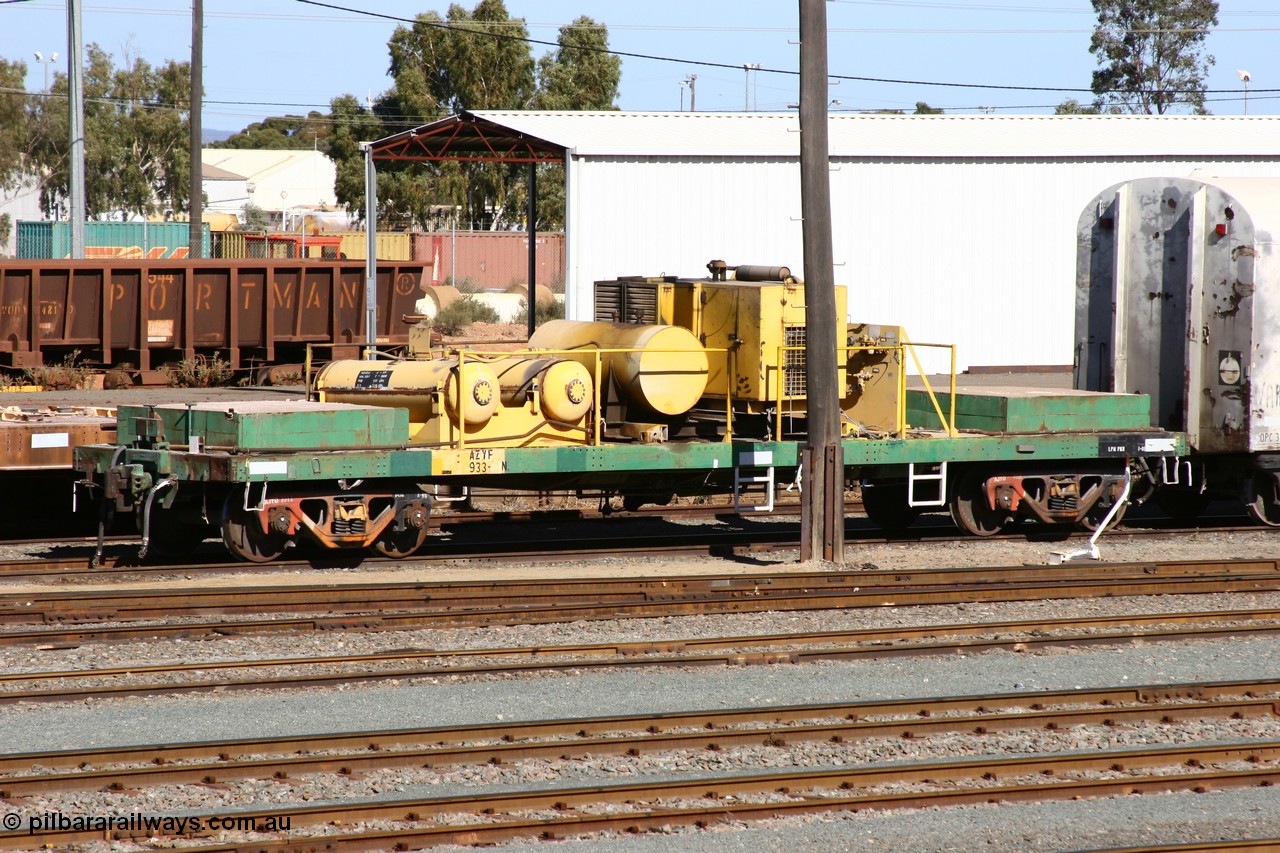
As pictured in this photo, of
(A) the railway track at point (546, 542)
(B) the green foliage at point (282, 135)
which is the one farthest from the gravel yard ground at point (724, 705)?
(B) the green foliage at point (282, 135)

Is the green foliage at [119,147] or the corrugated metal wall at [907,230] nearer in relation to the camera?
the corrugated metal wall at [907,230]

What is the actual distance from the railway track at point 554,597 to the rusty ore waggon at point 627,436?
1.05m

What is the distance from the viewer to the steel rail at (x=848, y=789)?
252 inches

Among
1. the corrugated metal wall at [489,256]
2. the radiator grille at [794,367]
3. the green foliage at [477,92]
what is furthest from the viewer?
the green foliage at [477,92]

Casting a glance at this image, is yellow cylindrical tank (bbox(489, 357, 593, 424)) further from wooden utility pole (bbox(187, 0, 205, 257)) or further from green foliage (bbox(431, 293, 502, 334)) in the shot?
green foliage (bbox(431, 293, 502, 334))

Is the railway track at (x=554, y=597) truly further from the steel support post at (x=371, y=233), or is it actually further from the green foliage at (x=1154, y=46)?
the green foliage at (x=1154, y=46)

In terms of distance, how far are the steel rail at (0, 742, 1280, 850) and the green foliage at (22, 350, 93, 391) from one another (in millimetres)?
20225

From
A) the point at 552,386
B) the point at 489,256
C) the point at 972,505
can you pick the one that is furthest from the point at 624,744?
the point at 489,256

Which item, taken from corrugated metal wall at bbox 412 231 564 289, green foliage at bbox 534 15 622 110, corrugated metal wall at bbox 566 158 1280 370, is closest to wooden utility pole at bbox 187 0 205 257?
corrugated metal wall at bbox 566 158 1280 370

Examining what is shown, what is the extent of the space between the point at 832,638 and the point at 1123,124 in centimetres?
2687

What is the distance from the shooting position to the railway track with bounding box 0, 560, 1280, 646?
10352 mm

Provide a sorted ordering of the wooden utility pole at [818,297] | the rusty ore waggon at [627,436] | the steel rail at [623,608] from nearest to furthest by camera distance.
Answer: the steel rail at [623,608], the rusty ore waggon at [627,436], the wooden utility pole at [818,297]

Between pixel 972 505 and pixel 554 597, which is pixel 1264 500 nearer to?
pixel 972 505

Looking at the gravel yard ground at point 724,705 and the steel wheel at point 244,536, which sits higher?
the steel wheel at point 244,536
